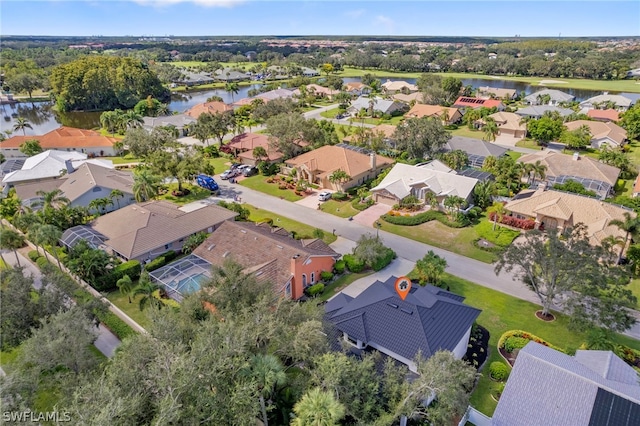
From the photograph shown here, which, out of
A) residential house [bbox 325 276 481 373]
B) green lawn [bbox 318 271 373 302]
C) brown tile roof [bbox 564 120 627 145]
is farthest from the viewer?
brown tile roof [bbox 564 120 627 145]

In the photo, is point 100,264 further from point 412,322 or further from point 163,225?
point 412,322

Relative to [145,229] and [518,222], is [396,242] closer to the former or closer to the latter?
[518,222]

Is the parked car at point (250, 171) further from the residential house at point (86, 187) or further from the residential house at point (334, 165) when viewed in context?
the residential house at point (86, 187)

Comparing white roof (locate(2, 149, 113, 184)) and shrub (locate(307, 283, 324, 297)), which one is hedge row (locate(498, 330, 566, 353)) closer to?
shrub (locate(307, 283, 324, 297))

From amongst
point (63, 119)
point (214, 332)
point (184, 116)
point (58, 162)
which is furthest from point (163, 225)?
point (63, 119)

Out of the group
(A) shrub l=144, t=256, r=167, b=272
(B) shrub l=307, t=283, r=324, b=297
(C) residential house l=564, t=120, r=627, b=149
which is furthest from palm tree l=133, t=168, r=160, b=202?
(C) residential house l=564, t=120, r=627, b=149

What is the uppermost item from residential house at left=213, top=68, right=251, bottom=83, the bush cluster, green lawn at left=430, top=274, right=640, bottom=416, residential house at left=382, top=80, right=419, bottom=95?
residential house at left=213, top=68, right=251, bottom=83
